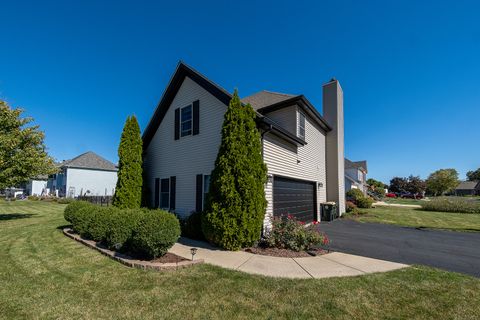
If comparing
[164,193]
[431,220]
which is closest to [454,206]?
[431,220]

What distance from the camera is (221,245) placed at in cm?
758

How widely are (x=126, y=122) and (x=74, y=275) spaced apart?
8732mm

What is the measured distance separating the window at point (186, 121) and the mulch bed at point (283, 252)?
20.2 ft

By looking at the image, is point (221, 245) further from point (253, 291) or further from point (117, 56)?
point (117, 56)

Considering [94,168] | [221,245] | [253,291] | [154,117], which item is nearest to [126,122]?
[154,117]

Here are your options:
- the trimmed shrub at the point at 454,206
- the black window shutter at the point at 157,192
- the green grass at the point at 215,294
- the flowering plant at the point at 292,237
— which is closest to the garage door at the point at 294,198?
the flowering plant at the point at 292,237

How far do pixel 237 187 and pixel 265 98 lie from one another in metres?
7.95

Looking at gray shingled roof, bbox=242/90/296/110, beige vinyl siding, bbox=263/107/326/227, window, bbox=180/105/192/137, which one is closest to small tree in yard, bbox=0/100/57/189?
window, bbox=180/105/192/137

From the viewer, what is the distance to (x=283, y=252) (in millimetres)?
7191

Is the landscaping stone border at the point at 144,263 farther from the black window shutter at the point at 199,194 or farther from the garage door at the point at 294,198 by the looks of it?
the garage door at the point at 294,198

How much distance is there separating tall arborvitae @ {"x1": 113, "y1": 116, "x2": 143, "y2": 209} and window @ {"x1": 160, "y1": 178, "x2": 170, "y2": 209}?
1.08 meters

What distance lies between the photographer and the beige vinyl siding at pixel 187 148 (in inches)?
390

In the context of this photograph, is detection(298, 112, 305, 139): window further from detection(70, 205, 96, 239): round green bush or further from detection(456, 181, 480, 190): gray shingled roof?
detection(456, 181, 480, 190): gray shingled roof

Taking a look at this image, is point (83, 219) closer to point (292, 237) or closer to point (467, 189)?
point (292, 237)
